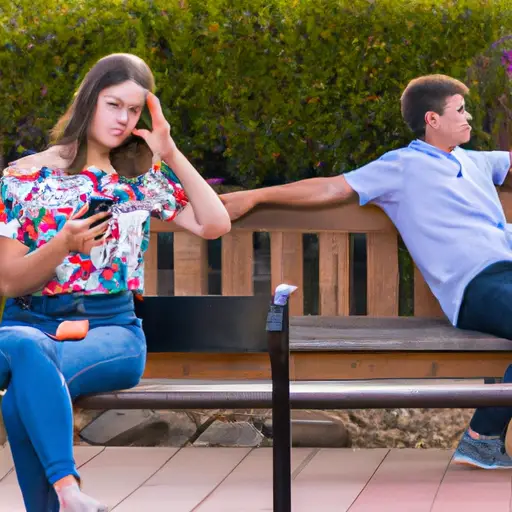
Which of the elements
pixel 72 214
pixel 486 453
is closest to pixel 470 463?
pixel 486 453

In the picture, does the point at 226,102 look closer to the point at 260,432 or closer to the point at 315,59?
the point at 315,59

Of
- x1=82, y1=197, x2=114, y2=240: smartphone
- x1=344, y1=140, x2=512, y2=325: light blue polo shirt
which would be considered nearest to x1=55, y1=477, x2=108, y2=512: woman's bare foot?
x1=82, y1=197, x2=114, y2=240: smartphone

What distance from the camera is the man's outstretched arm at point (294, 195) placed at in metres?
4.73

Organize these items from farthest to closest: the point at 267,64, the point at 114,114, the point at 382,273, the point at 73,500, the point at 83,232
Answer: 1. the point at 267,64
2. the point at 382,273
3. the point at 114,114
4. the point at 83,232
5. the point at 73,500

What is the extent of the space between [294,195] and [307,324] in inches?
18.6

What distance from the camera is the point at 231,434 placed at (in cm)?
518

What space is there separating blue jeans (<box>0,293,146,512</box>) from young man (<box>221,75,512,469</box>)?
1.09 m

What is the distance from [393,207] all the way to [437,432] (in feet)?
3.14

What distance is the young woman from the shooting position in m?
3.44

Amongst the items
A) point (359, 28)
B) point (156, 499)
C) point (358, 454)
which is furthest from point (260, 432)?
point (359, 28)

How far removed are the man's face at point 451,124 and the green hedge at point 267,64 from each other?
0.79 feet

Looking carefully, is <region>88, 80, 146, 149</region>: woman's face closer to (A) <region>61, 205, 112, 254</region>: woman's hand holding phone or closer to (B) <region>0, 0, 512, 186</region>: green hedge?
(A) <region>61, 205, 112, 254</region>: woman's hand holding phone

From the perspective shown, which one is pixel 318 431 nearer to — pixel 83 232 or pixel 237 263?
pixel 237 263

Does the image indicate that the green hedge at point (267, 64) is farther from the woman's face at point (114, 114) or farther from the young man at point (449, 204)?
the woman's face at point (114, 114)
